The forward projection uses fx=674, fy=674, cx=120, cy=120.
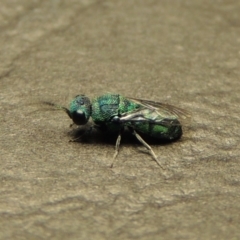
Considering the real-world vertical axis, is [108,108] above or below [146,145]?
above

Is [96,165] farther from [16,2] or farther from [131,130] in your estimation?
[16,2]

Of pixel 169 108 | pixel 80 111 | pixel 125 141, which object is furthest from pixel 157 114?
pixel 80 111

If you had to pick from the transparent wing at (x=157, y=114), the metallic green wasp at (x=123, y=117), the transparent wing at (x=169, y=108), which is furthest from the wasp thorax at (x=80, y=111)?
the transparent wing at (x=169, y=108)

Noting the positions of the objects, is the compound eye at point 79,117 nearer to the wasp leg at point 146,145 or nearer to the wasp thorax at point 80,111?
the wasp thorax at point 80,111

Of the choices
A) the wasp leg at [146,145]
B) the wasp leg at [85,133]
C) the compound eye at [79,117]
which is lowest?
the wasp leg at [85,133]

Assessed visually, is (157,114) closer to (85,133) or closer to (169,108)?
(169,108)

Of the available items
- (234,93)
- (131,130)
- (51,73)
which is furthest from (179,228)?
(51,73)
